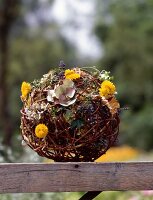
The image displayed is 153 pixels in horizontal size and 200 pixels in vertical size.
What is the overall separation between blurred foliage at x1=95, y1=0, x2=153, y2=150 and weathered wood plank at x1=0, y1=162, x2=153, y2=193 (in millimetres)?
20077

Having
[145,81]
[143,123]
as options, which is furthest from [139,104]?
[143,123]

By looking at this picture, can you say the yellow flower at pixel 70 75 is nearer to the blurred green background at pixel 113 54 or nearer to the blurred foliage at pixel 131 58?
the blurred green background at pixel 113 54

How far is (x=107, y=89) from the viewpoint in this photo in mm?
3547

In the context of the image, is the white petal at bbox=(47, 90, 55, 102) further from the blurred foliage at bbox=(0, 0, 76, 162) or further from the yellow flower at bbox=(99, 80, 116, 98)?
the blurred foliage at bbox=(0, 0, 76, 162)

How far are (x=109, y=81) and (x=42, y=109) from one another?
41 cm

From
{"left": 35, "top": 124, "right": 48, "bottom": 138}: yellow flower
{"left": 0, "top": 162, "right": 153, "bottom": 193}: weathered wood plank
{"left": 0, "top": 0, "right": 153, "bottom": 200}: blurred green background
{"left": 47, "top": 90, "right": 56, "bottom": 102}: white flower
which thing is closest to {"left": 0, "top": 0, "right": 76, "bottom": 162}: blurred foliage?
{"left": 0, "top": 0, "right": 153, "bottom": 200}: blurred green background

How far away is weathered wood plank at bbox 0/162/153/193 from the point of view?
3.14 meters

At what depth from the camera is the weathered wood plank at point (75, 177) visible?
Result: 3145 mm

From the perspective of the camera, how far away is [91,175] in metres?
3.19

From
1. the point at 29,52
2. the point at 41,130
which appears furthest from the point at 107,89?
the point at 29,52

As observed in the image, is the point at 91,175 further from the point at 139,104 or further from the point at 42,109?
the point at 139,104

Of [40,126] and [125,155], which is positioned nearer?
[40,126]

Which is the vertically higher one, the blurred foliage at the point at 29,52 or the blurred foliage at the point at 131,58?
the blurred foliage at the point at 29,52

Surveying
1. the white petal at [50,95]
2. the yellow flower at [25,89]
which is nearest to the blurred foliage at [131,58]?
the yellow flower at [25,89]
